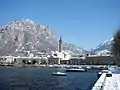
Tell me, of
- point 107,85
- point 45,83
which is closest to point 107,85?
point 107,85

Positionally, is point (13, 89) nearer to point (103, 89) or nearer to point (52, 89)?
point (52, 89)

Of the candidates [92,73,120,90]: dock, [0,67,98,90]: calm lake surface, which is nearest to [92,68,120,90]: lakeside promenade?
[92,73,120,90]: dock

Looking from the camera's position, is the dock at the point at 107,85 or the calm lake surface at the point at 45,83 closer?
the dock at the point at 107,85

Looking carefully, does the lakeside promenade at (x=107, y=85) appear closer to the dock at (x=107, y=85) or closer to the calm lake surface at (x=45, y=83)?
the dock at (x=107, y=85)

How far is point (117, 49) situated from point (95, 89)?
96.1 feet

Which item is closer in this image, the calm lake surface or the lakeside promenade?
the lakeside promenade

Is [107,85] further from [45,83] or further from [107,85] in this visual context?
[45,83]

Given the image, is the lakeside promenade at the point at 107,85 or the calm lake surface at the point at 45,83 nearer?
the lakeside promenade at the point at 107,85

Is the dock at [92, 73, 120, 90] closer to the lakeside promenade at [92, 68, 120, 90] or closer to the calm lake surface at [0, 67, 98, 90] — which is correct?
the lakeside promenade at [92, 68, 120, 90]

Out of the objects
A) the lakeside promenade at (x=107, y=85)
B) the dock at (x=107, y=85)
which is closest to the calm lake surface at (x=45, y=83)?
the lakeside promenade at (x=107, y=85)

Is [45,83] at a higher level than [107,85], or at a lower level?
lower

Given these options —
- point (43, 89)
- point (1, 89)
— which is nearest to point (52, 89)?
point (43, 89)

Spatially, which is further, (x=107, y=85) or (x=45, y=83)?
(x=45, y=83)

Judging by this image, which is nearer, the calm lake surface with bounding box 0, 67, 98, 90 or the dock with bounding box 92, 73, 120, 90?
the dock with bounding box 92, 73, 120, 90
